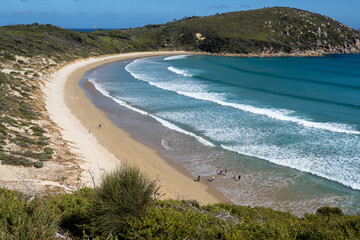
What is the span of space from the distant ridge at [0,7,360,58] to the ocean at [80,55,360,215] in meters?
49.1

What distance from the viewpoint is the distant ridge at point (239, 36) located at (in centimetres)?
8651

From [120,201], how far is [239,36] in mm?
103332

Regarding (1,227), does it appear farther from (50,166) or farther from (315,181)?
(315,181)

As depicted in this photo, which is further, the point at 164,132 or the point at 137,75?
the point at 137,75

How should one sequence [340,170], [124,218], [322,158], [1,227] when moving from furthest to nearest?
1. [322,158]
2. [340,170]
3. [124,218]
4. [1,227]

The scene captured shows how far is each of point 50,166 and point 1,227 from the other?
32.4 ft

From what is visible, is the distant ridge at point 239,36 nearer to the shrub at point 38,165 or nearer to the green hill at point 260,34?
the green hill at point 260,34

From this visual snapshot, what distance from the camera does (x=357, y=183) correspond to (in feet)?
49.7

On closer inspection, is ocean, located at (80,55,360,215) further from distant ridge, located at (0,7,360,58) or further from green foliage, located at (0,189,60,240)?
distant ridge, located at (0,7,360,58)

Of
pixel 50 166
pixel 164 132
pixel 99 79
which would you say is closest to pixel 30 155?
pixel 50 166

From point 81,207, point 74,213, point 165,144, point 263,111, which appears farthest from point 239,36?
point 74,213

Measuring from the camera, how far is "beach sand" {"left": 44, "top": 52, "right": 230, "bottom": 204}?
14.4 metres

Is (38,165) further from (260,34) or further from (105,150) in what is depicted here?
(260,34)

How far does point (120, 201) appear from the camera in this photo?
6.57m
